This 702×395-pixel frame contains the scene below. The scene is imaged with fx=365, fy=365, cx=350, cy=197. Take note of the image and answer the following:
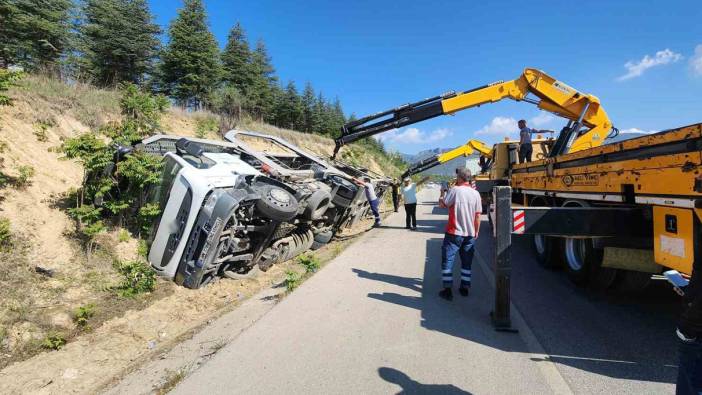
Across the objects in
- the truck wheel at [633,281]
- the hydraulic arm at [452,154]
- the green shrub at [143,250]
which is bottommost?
the truck wheel at [633,281]

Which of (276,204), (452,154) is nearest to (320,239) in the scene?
(276,204)

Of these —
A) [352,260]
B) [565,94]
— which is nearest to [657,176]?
[352,260]

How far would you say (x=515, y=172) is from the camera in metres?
7.99

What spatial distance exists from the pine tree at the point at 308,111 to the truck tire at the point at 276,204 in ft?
150

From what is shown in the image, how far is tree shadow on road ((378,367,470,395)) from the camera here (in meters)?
2.67

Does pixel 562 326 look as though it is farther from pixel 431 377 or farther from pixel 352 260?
pixel 352 260

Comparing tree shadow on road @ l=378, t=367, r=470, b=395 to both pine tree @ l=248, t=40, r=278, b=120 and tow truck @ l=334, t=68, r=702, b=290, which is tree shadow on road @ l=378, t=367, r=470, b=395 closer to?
tow truck @ l=334, t=68, r=702, b=290

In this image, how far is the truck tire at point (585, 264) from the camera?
447cm

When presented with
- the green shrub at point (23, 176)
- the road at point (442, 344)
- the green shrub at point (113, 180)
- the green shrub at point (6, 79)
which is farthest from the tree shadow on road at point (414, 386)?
the green shrub at point (23, 176)

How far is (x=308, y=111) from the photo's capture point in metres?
50.5

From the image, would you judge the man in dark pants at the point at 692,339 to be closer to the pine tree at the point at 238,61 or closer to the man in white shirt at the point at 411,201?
the man in white shirt at the point at 411,201

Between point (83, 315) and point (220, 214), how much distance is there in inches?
72.7

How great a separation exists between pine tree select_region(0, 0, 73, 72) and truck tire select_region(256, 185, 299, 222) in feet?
57.0

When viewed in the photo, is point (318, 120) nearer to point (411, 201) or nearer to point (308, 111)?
point (308, 111)
